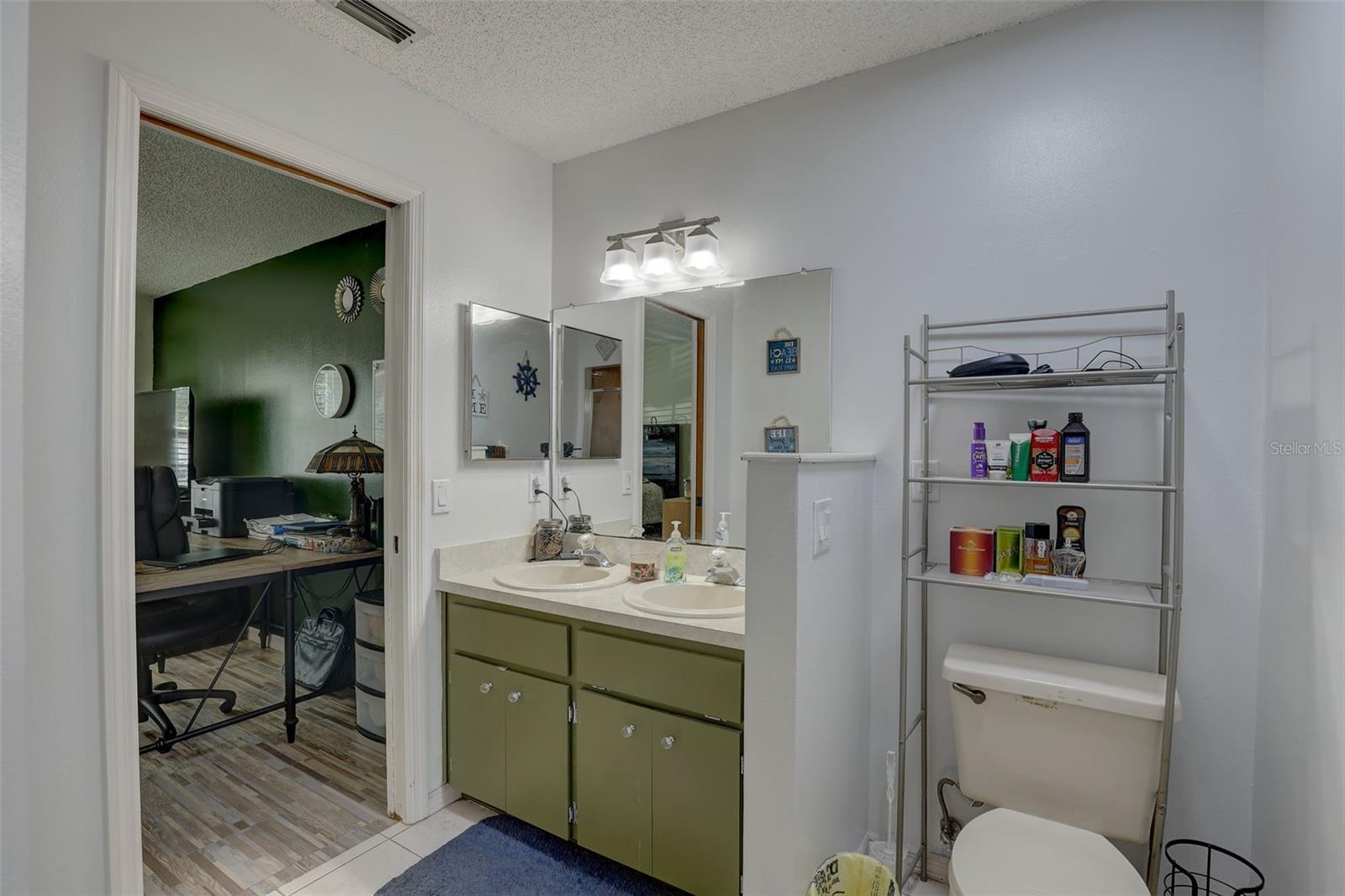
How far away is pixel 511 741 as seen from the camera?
2094 mm

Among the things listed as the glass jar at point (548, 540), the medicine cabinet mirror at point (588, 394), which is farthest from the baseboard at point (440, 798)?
the medicine cabinet mirror at point (588, 394)

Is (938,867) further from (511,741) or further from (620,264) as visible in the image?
(620,264)

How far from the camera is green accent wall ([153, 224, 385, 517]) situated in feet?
11.6

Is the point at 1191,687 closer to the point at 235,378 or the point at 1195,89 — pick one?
the point at 1195,89

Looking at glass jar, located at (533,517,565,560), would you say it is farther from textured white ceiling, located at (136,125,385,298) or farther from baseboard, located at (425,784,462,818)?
textured white ceiling, located at (136,125,385,298)

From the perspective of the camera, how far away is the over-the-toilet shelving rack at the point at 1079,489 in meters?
1.45

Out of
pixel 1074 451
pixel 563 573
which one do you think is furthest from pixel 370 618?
pixel 1074 451

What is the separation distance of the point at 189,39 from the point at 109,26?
0.16 m

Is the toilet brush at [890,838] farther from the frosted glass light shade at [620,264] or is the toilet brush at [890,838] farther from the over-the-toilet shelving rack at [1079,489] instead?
the frosted glass light shade at [620,264]

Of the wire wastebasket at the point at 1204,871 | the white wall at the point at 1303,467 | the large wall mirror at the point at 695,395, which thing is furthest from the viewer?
the large wall mirror at the point at 695,395

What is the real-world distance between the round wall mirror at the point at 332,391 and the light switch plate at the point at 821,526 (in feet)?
9.65

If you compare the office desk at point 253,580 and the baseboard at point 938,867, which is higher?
the office desk at point 253,580

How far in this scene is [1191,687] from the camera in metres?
1.63

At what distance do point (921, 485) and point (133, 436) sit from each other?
2.02 metres
